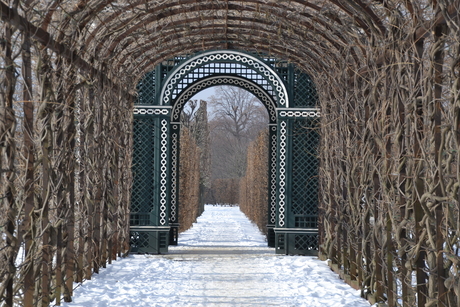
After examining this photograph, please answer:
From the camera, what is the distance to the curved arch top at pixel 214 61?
11156mm

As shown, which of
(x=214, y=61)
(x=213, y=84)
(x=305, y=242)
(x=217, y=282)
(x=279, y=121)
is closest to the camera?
(x=217, y=282)

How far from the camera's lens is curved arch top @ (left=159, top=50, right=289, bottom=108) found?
36.6 feet

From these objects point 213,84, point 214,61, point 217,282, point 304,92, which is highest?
point 214,61

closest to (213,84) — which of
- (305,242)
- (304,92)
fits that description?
(304,92)

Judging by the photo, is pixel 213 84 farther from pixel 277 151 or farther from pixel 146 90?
pixel 277 151

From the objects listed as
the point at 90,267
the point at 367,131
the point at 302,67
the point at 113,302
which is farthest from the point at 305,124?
the point at 113,302

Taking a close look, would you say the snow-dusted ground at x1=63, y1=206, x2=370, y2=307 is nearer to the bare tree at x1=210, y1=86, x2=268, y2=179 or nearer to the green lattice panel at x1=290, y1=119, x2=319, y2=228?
the green lattice panel at x1=290, y1=119, x2=319, y2=228

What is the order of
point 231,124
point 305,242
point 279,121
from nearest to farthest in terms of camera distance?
point 305,242 < point 279,121 < point 231,124

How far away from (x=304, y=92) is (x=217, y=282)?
4.41 meters

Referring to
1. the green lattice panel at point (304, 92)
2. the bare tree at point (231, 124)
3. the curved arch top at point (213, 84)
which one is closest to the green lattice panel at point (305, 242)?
the green lattice panel at point (304, 92)

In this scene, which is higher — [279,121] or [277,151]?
[279,121]

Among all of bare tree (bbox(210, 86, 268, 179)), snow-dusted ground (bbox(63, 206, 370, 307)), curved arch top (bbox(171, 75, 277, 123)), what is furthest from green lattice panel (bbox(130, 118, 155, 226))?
bare tree (bbox(210, 86, 268, 179))

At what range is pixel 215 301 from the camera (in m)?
6.80

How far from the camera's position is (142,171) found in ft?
36.6
